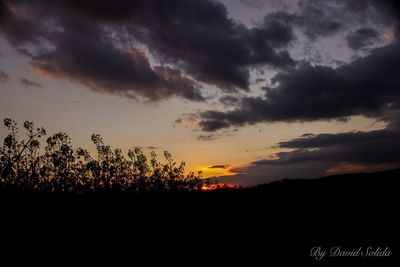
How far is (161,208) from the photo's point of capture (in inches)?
564

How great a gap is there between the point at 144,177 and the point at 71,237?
28694 mm

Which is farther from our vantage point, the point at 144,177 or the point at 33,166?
the point at 144,177

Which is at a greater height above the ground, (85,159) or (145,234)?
(85,159)

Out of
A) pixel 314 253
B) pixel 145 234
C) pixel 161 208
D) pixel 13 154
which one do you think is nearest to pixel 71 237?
pixel 145 234

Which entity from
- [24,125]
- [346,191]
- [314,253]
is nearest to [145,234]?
[314,253]

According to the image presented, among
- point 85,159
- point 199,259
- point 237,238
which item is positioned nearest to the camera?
point 199,259

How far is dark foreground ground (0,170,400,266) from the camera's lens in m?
10.4

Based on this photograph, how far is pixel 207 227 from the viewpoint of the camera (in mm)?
12523

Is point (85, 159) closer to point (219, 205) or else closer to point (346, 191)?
point (219, 205)

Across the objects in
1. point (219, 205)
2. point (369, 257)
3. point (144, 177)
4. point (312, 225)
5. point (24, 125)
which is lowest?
point (369, 257)

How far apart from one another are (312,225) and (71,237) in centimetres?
817

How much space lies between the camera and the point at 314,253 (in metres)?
10.1

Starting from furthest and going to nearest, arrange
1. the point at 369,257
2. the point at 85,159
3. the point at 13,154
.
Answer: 1. the point at 85,159
2. the point at 13,154
3. the point at 369,257

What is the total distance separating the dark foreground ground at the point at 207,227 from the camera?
34.1ft
